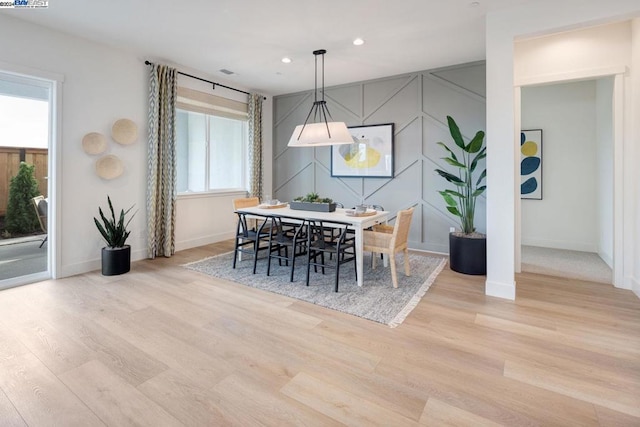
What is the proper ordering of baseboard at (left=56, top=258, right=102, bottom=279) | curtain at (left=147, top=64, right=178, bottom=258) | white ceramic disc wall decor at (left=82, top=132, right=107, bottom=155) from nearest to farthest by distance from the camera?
baseboard at (left=56, top=258, right=102, bottom=279), white ceramic disc wall decor at (left=82, top=132, right=107, bottom=155), curtain at (left=147, top=64, right=178, bottom=258)

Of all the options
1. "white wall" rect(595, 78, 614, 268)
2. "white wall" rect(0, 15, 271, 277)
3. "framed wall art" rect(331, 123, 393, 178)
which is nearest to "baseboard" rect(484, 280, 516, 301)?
"white wall" rect(595, 78, 614, 268)

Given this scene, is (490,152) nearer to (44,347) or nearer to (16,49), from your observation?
(44,347)

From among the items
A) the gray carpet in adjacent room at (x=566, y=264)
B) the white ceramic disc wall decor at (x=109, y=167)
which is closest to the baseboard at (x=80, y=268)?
the white ceramic disc wall decor at (x=109, y=167)

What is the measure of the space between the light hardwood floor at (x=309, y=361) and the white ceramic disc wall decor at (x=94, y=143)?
5.59 ft

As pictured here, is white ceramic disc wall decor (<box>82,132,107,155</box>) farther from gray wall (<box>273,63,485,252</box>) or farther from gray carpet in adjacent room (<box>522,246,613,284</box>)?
Result: gray carpet in adjacent room (<box>522,246,613,284</box>)

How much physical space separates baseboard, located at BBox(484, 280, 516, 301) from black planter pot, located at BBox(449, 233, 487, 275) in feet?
2.01

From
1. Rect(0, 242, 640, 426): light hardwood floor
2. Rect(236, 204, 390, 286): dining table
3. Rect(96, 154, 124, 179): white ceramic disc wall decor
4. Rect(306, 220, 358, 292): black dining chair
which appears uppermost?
Rect(96, 154, 124, 179): white ceramic disc wall decor

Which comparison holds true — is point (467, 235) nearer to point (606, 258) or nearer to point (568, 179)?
point (606, 258)

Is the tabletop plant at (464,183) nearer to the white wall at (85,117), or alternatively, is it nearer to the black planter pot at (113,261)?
the black planter pot at (113,261)

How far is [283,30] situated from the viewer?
355 cm

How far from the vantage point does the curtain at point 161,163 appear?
447 centimetres

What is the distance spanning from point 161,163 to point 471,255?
14.2ft

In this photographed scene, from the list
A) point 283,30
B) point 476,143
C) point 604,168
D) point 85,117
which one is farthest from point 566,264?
point 85,117

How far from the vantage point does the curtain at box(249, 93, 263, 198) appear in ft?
19.8
